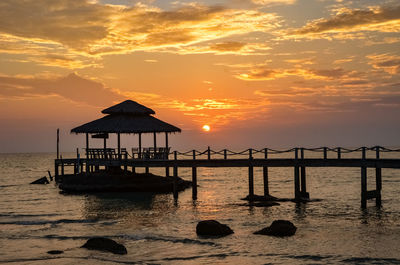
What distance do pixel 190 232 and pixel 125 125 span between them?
1993 cm

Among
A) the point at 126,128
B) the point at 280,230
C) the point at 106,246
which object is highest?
the point at 126,128

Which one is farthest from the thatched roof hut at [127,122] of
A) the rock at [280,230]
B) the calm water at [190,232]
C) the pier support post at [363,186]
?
the rock at [280,230]

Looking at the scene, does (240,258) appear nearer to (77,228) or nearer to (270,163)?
(77,228)

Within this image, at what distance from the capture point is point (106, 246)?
2070 cm

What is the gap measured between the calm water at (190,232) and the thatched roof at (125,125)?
250 inches

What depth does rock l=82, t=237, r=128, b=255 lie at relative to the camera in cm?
2042

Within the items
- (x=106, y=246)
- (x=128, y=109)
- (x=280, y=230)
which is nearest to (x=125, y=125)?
(x=128, y=109)

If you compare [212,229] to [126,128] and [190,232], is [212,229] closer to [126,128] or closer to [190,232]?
[190,232]

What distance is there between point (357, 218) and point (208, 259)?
518 inches

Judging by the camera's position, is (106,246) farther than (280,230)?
No

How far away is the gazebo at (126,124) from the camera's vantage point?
4284 centimetres

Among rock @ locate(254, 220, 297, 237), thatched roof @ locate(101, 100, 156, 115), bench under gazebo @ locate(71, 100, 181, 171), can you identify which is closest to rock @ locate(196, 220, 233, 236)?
rock @ locate(254, 220, 297, 237)

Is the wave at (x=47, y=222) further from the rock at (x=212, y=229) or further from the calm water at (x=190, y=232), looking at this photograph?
the rock at (x=212, y=229)

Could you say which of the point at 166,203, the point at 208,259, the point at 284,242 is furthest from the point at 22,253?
the point at 166,203
